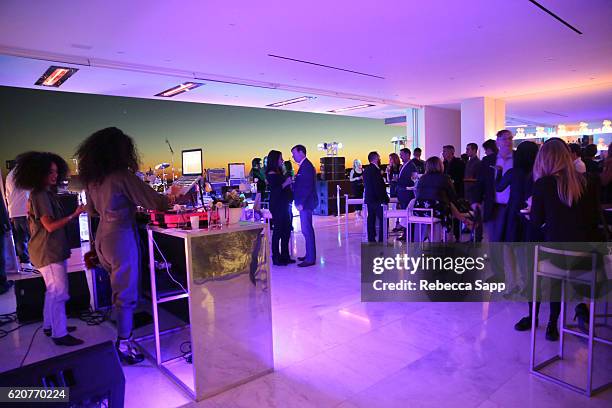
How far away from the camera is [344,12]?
5281mm

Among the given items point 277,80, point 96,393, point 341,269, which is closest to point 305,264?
point 341,269

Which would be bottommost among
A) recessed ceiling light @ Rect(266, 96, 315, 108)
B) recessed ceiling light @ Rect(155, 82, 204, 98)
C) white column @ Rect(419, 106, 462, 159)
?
white column @ Rect(419, 106, 462, 159)

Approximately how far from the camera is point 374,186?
6.71m

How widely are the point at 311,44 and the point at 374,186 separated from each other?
2536 millimetres

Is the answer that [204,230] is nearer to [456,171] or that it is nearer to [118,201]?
[118,201]

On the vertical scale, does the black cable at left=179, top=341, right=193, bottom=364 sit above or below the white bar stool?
below

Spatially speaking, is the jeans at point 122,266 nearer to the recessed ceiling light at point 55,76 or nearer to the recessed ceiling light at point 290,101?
the recessed ceiling light at point 55,76

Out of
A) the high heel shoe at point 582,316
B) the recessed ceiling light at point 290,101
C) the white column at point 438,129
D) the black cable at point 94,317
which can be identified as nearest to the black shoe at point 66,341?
the black cable at point 94,317

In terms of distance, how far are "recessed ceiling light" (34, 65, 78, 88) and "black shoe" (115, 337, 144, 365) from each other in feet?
21.5

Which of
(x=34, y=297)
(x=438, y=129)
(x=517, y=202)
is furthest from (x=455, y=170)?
(x=438, y=129)

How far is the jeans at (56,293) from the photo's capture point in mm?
3234

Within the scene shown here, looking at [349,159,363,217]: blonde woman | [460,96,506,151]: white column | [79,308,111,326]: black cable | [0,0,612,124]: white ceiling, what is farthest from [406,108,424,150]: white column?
[79,308,111,326]: black cable

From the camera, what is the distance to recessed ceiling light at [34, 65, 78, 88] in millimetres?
7809

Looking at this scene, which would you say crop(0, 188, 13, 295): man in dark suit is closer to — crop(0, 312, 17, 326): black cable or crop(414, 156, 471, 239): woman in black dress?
crop(0, 312, 17, 326): black cable
